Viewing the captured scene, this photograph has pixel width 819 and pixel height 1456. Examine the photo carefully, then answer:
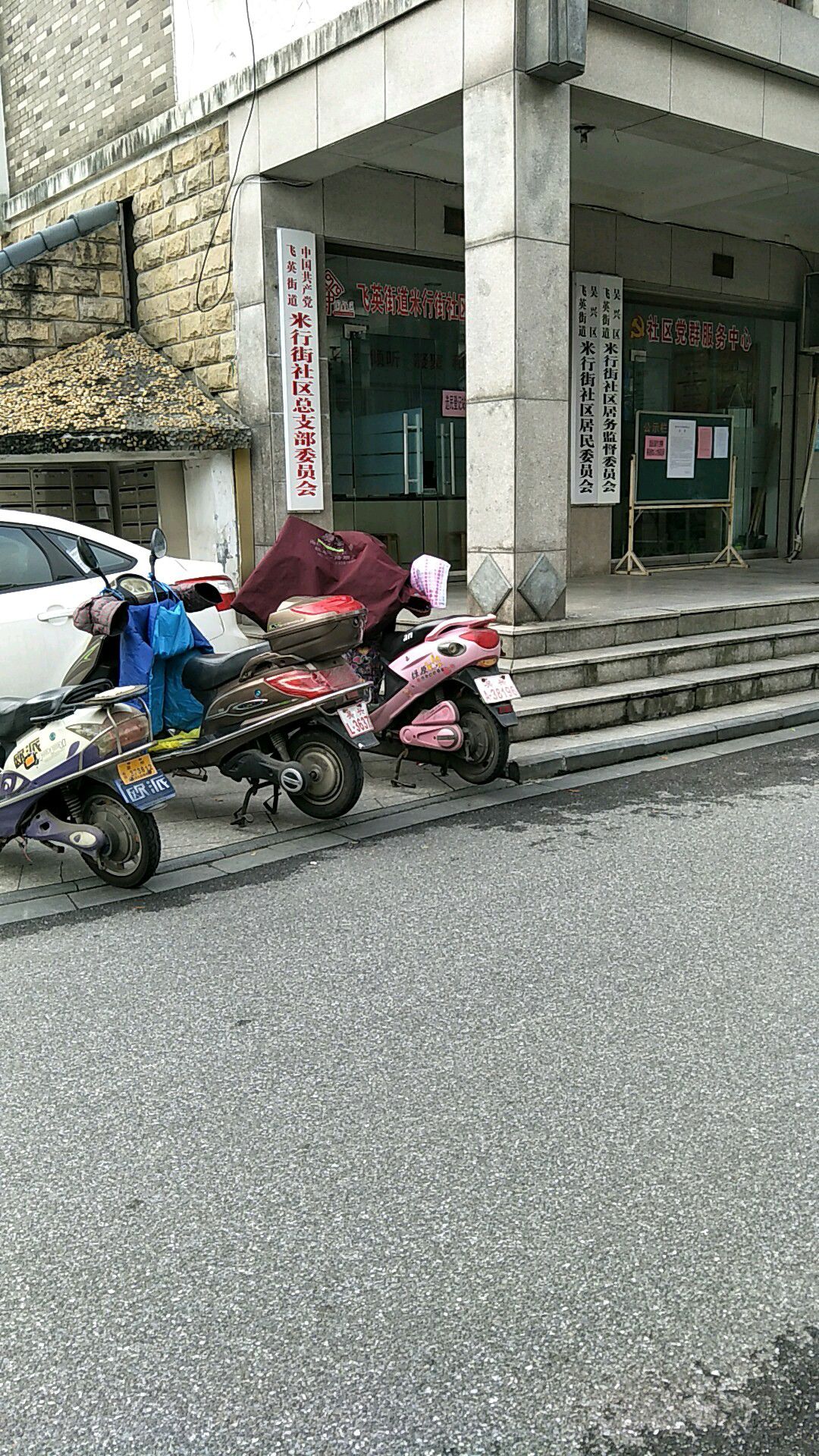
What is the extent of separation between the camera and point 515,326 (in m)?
8.39

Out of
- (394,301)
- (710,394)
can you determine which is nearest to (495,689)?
(394,301)

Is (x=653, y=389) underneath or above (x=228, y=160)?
underneath

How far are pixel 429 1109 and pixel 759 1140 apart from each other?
0.90 meters

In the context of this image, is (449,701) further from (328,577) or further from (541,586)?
(541,586)

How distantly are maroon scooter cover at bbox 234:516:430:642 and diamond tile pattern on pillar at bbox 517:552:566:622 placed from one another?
1761mm

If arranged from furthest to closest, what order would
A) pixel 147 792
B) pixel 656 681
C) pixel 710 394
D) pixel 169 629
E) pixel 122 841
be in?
pixel 710 394 < pixel 656 681 < pixel 169 629 < pixel 122 841 < pixel 147 792

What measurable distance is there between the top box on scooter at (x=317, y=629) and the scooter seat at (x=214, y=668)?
156mm

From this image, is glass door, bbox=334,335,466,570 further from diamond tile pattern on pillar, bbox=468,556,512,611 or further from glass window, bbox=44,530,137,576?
glass window, bbox=44,530,137,576

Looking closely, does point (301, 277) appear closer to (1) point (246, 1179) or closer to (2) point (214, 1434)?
(1) point (246, 1179)

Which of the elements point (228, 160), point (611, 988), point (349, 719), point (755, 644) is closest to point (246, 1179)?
point (611, 988)

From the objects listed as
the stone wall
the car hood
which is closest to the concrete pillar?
the car hood

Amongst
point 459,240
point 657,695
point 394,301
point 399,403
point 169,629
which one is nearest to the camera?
point 169,629

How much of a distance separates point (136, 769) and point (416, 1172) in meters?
2.68

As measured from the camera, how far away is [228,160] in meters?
10.9
